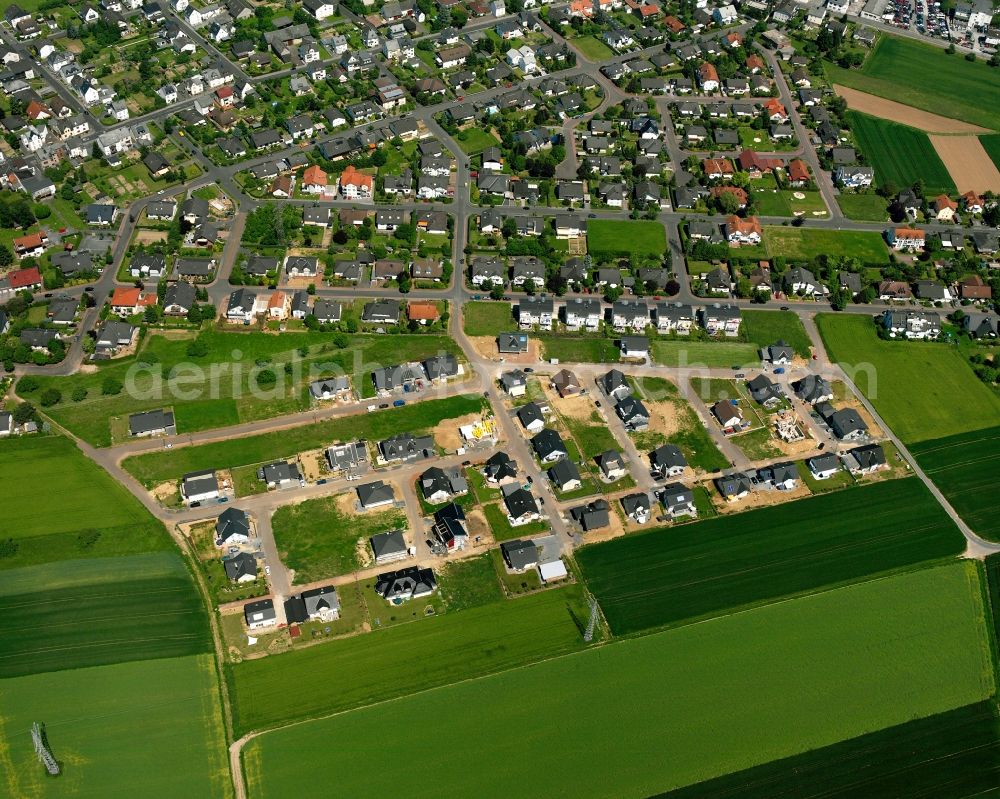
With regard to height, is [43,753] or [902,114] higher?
[902,114]

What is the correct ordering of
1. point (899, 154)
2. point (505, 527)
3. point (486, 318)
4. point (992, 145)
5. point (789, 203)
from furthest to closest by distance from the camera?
1. point (992, 145)
2. point (899, 154)
3. point (789, 203)
4. point (486, 318)
5. point (505, 527)

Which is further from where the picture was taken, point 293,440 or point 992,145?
point 992,145

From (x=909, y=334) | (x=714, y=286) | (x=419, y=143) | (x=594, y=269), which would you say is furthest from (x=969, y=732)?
(x=419, y=143)

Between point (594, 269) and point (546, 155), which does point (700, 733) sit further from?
point (546, 155)

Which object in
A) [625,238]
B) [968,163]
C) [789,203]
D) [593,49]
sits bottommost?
[625,238]

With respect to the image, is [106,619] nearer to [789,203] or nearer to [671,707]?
[671,707]

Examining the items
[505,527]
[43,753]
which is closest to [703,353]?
[505,527]

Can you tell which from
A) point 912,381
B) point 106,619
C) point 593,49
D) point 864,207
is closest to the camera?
point 106,619

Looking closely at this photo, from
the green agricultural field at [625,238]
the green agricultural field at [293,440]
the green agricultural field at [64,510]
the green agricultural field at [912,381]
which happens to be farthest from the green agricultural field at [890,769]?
the green agricultural field at [625,238]
